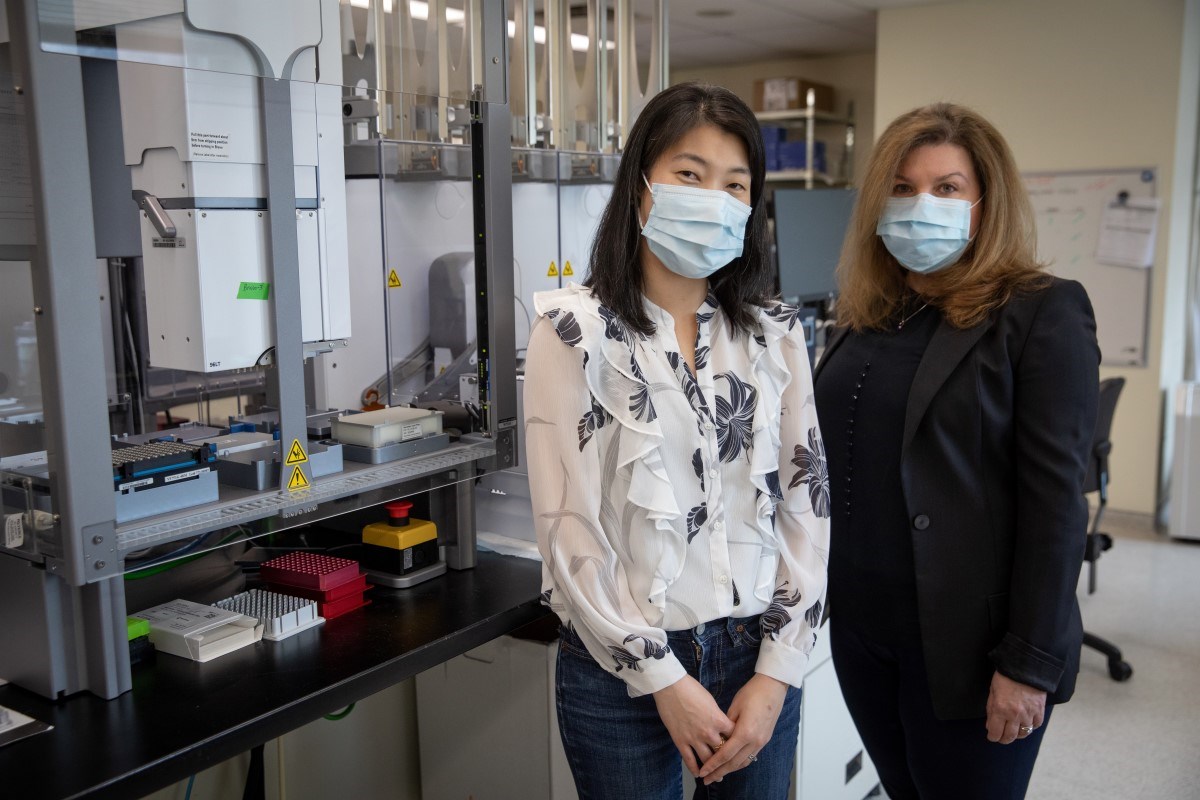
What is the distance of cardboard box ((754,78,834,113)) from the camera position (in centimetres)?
619

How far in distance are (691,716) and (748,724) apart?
86mm

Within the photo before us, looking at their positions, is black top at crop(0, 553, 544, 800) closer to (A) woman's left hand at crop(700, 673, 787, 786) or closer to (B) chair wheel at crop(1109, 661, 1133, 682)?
(A) woman's left hand at crop(700, 673, 787, 786)

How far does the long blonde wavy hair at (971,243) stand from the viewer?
1413 mm

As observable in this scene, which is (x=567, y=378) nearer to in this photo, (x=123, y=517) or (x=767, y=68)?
(x=123, y=517)

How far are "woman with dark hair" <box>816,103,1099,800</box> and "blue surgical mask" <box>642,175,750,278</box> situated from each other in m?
0.34

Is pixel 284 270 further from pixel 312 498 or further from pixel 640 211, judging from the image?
pixel 640 211

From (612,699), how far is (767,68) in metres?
6.29

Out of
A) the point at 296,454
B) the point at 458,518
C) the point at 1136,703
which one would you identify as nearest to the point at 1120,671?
the point at 1136,703

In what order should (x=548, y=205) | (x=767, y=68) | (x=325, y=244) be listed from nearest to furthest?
(x=325, y=244) < (x=548, y=205) < (x=767, y=68)

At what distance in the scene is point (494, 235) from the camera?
5.87 feet

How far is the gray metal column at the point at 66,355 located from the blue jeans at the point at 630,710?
1.97ft

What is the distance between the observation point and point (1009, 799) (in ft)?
4.60

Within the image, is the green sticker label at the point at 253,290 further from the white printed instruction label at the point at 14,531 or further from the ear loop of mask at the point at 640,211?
the ear loop of mask at the point at 640,211

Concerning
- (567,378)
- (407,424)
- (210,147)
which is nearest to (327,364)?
(407,424)
